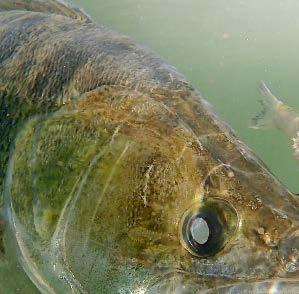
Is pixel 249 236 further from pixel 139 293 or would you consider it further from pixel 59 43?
pixel 59 43

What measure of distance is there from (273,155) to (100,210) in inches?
1278

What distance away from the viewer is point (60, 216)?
57.1 inches

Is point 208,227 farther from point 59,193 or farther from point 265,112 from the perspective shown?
point 265,112

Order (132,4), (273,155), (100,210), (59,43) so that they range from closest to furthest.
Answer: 1. (100,210)
2. (59,43)
3. (132,4)
4. (273,155)

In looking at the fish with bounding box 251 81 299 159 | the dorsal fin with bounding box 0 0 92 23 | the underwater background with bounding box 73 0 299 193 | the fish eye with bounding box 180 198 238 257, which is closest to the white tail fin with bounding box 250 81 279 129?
the fish with bounding box 251 81 299 159

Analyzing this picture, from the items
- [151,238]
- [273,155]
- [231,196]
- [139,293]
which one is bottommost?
[273,155]

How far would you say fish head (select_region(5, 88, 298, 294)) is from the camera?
1.30 m

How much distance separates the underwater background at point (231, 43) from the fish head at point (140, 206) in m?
22.2

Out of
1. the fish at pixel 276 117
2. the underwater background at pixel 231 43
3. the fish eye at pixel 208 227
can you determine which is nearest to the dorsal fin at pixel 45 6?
the fish eye at pixel 208 227

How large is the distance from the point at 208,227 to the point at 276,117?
7897 mm

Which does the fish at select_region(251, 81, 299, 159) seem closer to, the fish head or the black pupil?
the fish head

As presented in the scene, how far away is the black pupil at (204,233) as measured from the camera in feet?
4.28

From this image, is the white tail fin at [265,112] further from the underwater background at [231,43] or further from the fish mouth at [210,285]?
→ the underwater background at [231,43]

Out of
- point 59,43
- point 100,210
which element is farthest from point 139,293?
point 59,43
